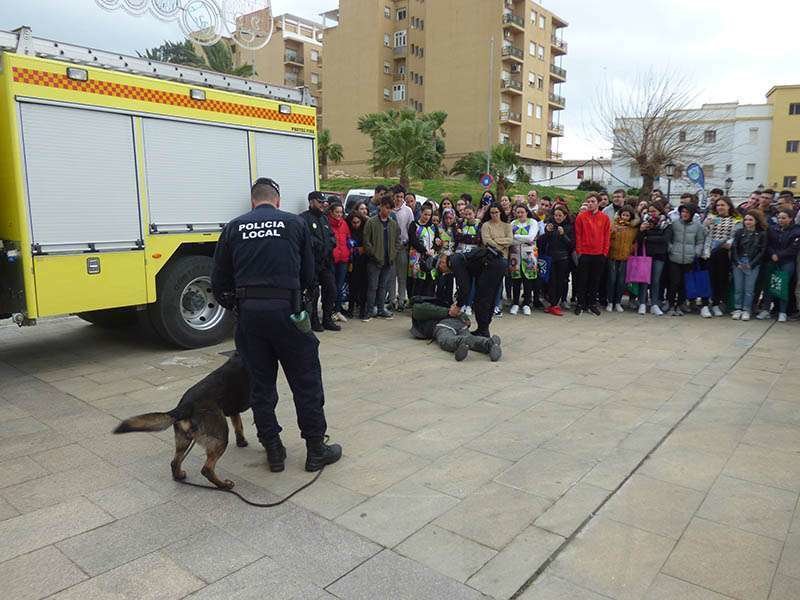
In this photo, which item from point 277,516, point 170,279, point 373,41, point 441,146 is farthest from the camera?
point 373,41

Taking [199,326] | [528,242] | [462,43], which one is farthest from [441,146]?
[199,326]

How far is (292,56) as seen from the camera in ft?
245

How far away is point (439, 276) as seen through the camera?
947 centimetres

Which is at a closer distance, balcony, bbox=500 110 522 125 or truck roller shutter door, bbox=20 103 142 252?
truck roller shutter door, bbox=20 103 142 252

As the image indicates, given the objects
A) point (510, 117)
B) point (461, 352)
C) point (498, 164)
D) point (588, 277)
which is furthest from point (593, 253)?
point (510, 117)

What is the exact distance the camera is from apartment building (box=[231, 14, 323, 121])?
242ft

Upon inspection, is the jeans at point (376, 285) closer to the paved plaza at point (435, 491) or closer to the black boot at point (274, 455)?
the paved plaza at point (435, 491)

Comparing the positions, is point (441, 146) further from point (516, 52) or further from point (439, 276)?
point (439, 276)

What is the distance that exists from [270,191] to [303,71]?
78.2m

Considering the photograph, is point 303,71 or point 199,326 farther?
point 303,71

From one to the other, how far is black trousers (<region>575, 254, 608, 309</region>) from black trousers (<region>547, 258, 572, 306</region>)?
0.65 feet

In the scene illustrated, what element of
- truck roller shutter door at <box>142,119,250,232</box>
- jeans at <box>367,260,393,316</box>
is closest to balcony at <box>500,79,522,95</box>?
jeans at <box>367,260,393,316</box>

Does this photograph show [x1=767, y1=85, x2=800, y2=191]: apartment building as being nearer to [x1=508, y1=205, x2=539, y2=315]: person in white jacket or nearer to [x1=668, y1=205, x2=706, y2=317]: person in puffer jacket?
[x1=668, y1=205, x2=706, y2=317]: person in puffer jacket

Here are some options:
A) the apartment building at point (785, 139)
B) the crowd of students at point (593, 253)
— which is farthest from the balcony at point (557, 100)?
the crowd of students at point (593, 253)
